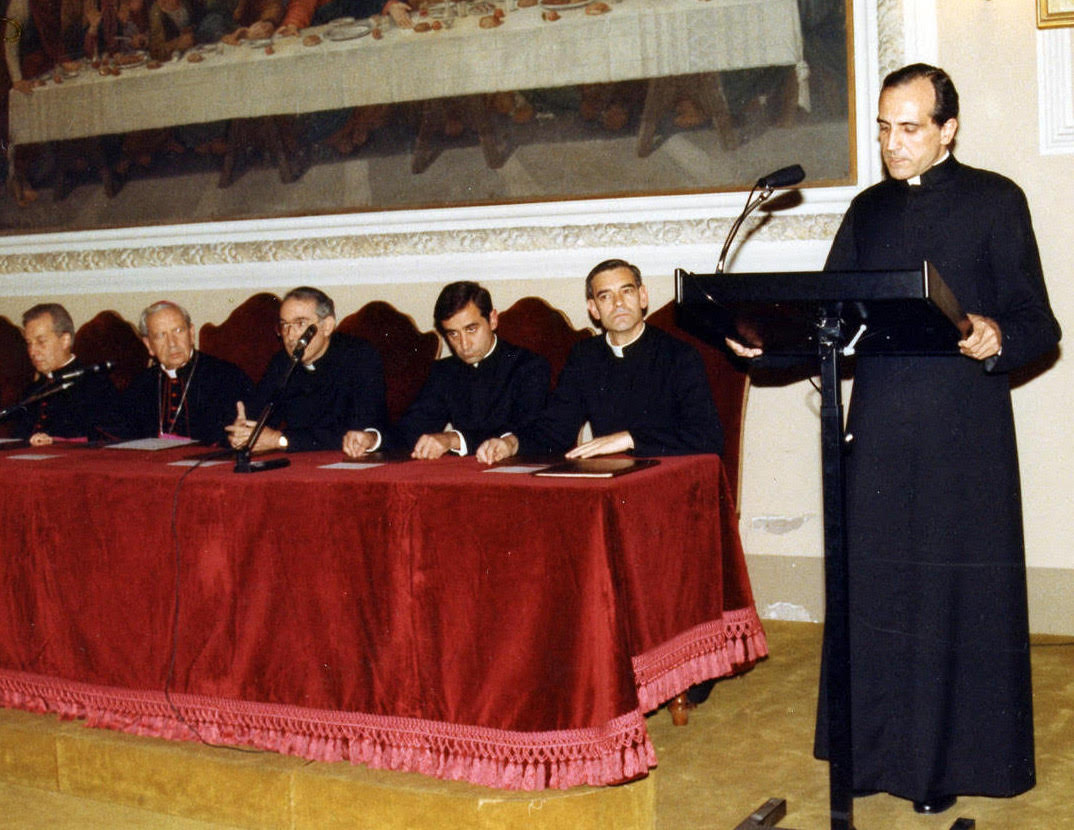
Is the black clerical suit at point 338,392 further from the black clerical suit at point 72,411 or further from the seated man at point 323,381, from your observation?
the black clerical suit at point 72,411

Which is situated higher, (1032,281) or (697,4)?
(697,4)

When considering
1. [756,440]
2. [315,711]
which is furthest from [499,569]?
[756,440]

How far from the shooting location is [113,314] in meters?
6.35

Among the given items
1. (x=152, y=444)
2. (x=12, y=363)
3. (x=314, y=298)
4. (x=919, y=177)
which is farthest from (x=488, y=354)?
(x=12, y=363)

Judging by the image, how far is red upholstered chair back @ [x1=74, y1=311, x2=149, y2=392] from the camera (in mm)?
6230

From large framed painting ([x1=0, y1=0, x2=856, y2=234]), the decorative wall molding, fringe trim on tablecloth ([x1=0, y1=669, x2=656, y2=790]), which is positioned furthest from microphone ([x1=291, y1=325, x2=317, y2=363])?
the decorative wall molding

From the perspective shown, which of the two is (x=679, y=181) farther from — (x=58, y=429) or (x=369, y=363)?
(x=58, y=429)

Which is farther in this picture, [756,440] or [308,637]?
[756,440]

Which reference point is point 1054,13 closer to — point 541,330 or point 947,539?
point 541,330

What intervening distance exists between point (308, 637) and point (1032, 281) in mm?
2058

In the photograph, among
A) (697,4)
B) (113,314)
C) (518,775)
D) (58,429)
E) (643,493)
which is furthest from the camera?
(113,314)

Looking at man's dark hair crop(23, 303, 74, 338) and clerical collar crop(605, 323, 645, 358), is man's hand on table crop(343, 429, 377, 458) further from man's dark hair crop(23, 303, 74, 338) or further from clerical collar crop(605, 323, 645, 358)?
man's dark hair crop(23, 303, 74, 338)

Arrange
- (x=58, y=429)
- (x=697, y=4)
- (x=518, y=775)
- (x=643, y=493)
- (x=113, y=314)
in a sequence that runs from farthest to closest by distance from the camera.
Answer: (x=113, y=314)
(x=58, y=429)
(x=697, y=4)
(x=643, y=493)
(x=518, y=775)

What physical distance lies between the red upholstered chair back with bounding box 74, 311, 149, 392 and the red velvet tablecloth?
90.4 inches
